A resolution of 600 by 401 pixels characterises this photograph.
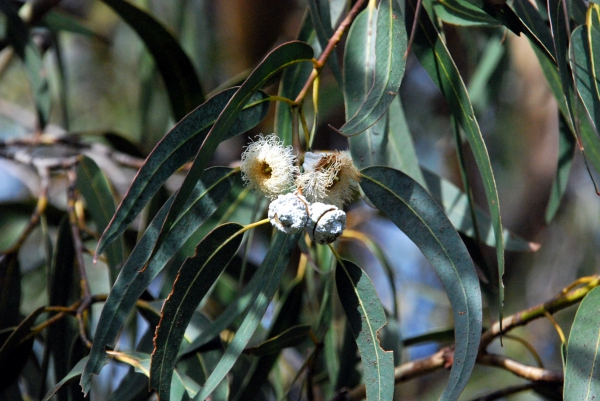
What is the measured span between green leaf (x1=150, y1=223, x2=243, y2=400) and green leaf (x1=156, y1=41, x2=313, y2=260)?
13 cm

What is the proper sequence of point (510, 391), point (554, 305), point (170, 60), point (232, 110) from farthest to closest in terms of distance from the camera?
1. point (170, 60)
2. point (510, 391)
3. point (554, 305)
4. point (232, 110)

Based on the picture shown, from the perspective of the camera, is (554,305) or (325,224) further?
(554,305)

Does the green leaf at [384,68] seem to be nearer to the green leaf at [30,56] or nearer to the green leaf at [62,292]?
the green leaf at [62,292]

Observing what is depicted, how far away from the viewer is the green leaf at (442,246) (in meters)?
0.66

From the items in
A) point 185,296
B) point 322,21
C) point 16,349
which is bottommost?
point 16,349

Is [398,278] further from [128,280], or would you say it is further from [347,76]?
[128,280]

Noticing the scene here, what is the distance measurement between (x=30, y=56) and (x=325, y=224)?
3.20 ft

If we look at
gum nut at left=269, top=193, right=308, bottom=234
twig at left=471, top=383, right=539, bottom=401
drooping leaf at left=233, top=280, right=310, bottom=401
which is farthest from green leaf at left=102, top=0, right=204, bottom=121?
twig at left=471, top=383, right=539, bottom=401

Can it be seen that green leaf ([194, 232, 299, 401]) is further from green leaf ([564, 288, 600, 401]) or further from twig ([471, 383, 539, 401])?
twig ([471, 383, 539, 401])

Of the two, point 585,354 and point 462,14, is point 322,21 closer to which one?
point 462,14

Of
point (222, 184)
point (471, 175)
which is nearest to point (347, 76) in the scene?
point (222, 184)

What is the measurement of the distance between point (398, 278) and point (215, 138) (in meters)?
2.18

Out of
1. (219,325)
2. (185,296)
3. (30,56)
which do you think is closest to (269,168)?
(185,296)

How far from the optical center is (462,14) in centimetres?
89
